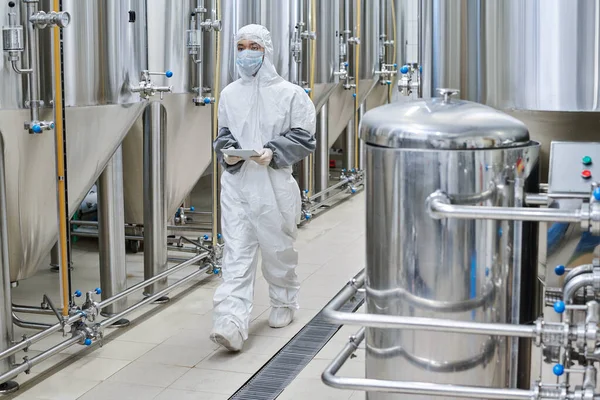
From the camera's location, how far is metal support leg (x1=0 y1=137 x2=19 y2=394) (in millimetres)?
2955

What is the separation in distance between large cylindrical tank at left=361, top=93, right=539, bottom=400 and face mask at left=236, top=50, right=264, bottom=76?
163cm

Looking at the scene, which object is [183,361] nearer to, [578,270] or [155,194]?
[155,194]

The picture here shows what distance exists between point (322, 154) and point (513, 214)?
4.96m

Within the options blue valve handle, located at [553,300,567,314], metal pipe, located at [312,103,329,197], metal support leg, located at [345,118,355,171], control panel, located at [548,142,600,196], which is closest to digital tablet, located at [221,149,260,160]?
control panel, located at [548,142,600,196]

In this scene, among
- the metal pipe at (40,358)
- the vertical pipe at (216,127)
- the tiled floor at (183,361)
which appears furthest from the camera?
the vertical pipe at (216,127)

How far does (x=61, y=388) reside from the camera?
3.10m

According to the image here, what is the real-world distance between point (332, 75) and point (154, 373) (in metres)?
3.68

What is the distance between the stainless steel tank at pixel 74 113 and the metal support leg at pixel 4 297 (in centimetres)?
8

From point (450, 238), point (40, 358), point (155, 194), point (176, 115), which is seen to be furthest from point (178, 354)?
point (450, 238)

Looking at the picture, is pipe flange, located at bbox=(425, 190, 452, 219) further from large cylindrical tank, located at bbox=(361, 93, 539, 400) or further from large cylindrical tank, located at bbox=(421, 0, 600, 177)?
large cylindrical tank, located at bbox=(421, 0, 600, 177)

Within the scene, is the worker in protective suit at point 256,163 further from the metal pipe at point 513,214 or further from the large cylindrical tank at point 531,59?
the metal pipe at point 513,214

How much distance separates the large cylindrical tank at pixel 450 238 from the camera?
1.89 m

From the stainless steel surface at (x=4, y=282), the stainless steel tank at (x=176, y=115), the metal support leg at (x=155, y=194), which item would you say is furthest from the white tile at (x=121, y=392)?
the stainless steel tank at (x=176, y=115)

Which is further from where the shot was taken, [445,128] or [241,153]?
[241,153]
